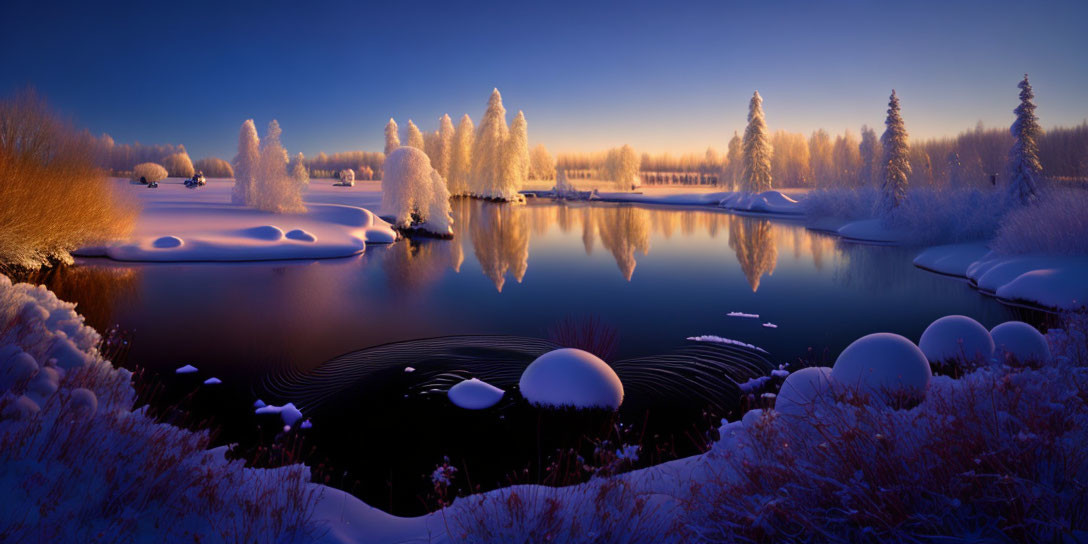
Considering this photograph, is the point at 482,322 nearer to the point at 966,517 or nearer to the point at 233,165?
the point at 966,517

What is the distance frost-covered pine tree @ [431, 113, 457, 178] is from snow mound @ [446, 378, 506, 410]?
69.0 m

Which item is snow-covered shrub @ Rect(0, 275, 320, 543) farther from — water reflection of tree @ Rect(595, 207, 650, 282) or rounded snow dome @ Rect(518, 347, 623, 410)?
water reflection of tree @ Rect(595, 207, 650, 282)

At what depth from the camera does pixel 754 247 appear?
30.6m

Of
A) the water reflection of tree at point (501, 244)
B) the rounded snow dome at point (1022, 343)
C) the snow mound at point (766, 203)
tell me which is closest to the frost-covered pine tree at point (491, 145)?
the water reflection of tree at point (501, 244)

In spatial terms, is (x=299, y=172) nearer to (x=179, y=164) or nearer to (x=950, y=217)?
(x=950, y=217)

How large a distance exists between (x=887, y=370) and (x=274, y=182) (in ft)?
117

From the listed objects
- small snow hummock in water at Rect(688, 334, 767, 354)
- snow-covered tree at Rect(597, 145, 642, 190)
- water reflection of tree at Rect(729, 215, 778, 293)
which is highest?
snow-covered tree at Rect(597, 145, 642, 190)

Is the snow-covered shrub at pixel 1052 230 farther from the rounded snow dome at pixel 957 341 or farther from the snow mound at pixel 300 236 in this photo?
the snow mound at pixel 300 236

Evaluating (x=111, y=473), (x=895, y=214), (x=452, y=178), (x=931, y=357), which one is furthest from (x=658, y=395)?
(x=452, y=178)

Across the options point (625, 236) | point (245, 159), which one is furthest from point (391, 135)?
point (625, 236)

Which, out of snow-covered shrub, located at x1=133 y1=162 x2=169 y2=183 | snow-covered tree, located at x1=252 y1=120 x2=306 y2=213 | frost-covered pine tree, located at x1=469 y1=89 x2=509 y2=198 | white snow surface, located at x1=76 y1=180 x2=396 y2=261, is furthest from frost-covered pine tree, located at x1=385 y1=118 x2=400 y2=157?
white snow surface, located at x1=76 y1=180 x2=396 y2=261

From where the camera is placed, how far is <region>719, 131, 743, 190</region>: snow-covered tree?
87.8 m

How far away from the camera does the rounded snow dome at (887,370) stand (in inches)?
280

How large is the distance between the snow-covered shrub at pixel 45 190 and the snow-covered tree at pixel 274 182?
38.6ft
